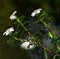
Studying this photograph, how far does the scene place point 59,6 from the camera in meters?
2.99

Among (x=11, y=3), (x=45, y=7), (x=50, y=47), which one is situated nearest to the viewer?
(x=50, y=47)

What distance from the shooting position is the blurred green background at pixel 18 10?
8.14ft

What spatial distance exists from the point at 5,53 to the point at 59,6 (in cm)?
90

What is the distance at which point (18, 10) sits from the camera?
3.06 meters

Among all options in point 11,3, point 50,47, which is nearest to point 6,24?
point 11,3

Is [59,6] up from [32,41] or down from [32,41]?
up

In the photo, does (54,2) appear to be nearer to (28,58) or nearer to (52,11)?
(52,11)

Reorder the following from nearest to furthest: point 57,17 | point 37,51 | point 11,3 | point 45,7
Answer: point 37,51 → point 57,17 → point 45,7 → point 11,3

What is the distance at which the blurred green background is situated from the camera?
2.48 meters

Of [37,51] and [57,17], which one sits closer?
[37,51]

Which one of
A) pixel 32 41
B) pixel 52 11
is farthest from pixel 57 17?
pixel 32 41

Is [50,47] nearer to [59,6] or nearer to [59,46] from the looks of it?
[59,46]

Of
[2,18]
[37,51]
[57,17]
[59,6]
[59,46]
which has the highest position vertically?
[2,18]

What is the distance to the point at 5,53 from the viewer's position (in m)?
2.53
